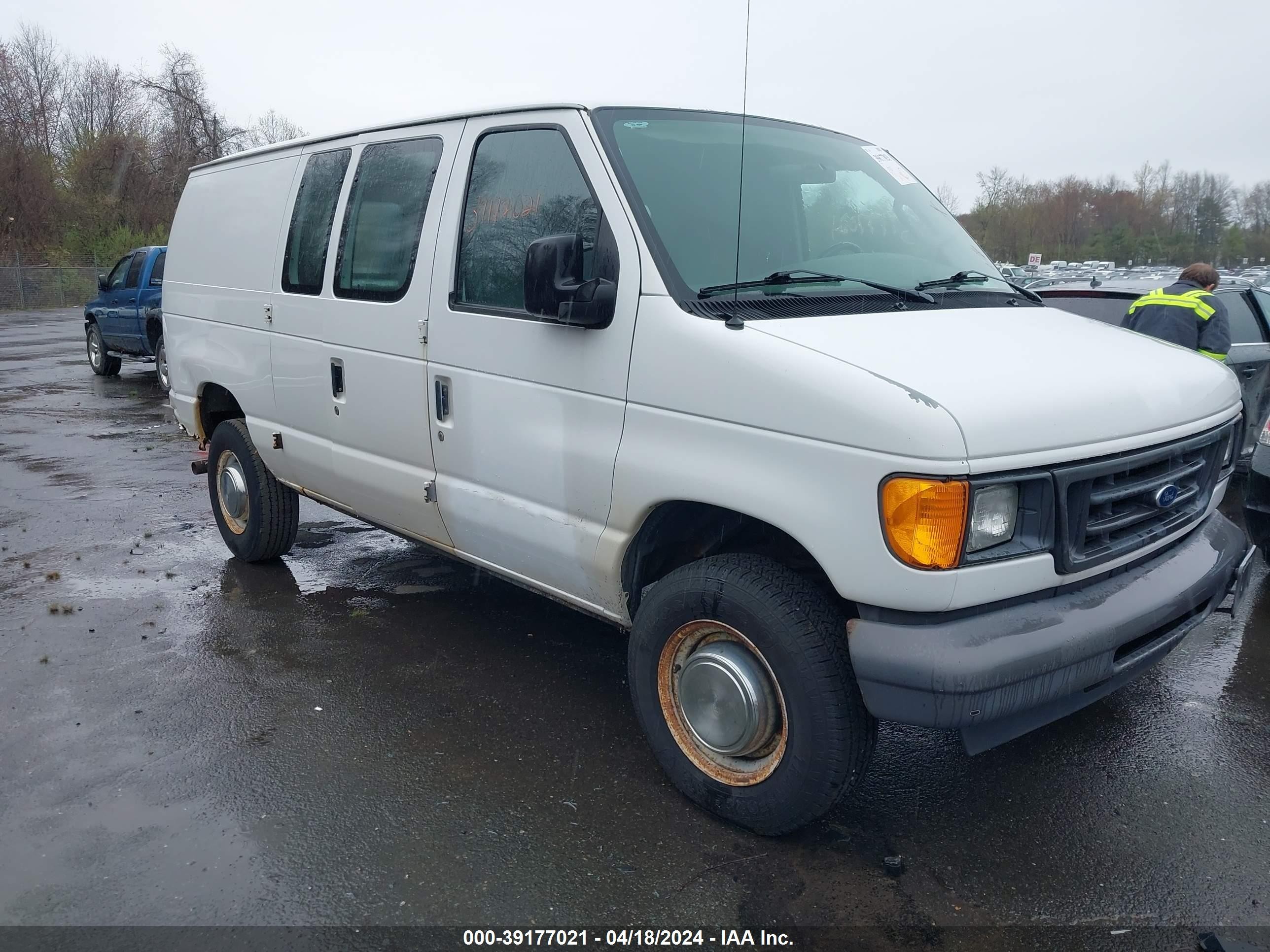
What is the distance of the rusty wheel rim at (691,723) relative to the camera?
2.98 m

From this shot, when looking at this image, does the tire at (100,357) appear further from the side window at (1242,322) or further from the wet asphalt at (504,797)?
the side window at (1242,322)

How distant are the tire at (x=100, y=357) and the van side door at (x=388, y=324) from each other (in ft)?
43.8

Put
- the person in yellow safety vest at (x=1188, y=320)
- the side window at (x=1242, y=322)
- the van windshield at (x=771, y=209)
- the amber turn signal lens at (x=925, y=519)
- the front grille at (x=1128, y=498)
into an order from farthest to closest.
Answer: the side window at (x=1242, y=322) < the person in yellow safety vest at (x=1188, y=320) < the van windshield at (x=771, y=209) < the front grille at (x=1128, y=498) < the amber turn signal lens at (x=925, y=519)

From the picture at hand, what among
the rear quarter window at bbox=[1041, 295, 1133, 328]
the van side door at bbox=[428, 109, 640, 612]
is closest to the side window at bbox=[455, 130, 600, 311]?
the van side door at bbox=[428, 109, 640, 612]

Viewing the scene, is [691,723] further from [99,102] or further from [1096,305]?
[99,102]

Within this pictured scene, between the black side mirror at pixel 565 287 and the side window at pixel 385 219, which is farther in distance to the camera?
the side window at pixel 385 219

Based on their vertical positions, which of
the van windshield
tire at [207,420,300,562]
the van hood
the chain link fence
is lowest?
the chain link fence

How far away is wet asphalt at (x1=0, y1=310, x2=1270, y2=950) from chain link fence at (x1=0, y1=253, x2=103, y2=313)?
34.0 meters

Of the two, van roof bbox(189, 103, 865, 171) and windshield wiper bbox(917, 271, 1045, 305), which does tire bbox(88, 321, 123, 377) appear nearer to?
van roof bbox(189, 103, 865, 171)

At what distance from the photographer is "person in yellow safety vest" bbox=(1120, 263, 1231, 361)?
273 inches

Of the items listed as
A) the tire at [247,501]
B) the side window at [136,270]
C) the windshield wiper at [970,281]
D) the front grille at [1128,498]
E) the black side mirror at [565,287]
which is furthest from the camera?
the side window at [136,270]

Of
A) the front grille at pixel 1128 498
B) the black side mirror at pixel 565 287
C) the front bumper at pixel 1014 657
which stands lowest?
the front bumper at pixel 1014 657

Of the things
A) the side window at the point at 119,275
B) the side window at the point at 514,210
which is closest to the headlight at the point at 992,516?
the side window at the point at 514,210

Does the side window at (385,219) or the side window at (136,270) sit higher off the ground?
the side window at (385,219)
